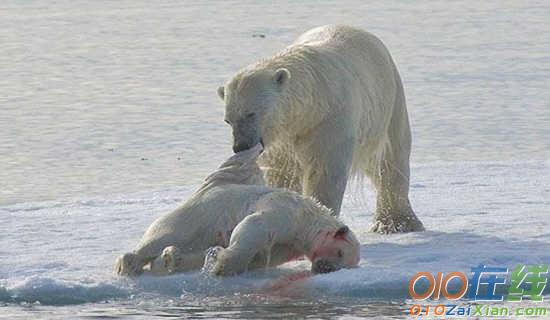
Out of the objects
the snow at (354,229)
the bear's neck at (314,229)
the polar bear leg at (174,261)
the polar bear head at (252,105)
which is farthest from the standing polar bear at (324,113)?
the polar bear leg at (174,261)

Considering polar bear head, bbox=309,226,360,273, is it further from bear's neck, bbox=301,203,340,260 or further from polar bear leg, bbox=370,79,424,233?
polar bear leg, bbox=370,79,424,233

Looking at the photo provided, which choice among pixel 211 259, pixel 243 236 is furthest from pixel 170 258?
pixel 243 236

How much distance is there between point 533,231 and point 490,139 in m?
3.62

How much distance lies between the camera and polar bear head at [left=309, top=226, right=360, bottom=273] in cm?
654

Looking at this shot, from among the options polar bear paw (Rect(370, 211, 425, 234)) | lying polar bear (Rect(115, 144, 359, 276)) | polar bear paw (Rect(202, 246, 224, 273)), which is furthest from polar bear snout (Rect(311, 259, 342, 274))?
polar bear paw (Rect(370, 211, 425, 234))

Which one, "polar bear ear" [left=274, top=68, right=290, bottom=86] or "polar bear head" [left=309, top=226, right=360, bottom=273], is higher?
"polar bear ear" [left=274, top=68, right=290, bottom=86]

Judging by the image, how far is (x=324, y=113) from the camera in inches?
290

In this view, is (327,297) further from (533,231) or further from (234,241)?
(533,231)

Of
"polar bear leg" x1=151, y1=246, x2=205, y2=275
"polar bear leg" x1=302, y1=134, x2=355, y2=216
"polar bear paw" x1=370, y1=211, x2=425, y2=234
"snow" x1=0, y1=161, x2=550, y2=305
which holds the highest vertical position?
"polar bear leg" x1=302, y1=134, x2=355, y2=216

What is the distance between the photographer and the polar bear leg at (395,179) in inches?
321

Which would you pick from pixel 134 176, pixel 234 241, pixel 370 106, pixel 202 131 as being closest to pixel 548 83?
pixel 202 131

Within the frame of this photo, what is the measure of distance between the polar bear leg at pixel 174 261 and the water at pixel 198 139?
0.10m

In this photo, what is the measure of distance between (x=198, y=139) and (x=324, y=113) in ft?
12.6

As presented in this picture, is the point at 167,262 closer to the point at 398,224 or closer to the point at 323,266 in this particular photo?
the point at 323,266
